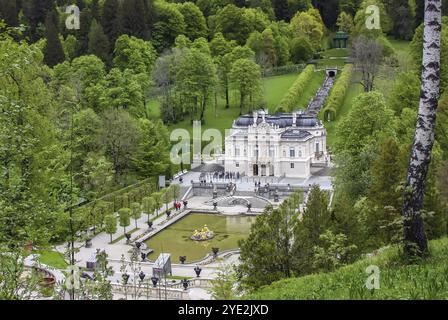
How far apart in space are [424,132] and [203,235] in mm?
29296

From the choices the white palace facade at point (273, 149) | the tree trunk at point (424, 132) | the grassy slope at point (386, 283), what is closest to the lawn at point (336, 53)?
the white palace facade at point (273, 149)

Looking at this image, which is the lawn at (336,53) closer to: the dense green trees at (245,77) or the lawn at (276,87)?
the lawn at (276,87)

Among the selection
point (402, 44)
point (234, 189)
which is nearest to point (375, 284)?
point (234, 189)

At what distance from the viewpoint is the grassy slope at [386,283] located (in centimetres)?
1082

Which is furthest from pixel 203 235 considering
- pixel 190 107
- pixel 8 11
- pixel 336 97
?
pixel 8 11

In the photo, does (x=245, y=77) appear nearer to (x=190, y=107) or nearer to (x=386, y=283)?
(x=190, y=107)

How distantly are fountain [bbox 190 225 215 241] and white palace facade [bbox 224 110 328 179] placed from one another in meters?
17.2

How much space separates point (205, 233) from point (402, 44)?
61.7 m

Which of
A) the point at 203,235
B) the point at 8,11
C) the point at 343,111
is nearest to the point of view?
the point at 203,235

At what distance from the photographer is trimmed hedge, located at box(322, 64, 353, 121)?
68.5 metres

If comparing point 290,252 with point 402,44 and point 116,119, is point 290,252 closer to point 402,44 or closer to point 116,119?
point 116,119

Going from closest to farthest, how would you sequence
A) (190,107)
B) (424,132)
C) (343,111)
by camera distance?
(424,132)
(343,111)
(190,107)

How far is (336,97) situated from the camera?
70.4 meters
